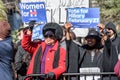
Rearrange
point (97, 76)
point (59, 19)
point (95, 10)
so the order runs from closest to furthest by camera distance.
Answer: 1. point (97, 76)
2. point (95, 10)
3. point (59, 19)

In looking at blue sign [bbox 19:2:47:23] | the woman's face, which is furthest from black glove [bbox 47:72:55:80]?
blue sign [bbox 19:2:47:23]

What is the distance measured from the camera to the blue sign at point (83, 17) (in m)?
9.95

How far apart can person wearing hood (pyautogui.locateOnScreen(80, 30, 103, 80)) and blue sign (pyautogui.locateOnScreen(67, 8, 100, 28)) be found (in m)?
1.56

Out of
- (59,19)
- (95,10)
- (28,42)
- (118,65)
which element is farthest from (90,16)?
(118,65)

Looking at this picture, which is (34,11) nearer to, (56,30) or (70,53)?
(56,30)

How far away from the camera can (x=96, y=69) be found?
8.12 m

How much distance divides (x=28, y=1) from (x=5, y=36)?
3637mm

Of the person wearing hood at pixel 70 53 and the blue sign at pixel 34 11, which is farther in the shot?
the blue sign at pixel 34 11

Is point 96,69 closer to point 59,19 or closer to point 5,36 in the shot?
point 5,36

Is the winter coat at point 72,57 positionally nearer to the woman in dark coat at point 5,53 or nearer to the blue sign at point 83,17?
the woman in dark coat at point 5,53

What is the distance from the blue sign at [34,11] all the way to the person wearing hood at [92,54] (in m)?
1.71

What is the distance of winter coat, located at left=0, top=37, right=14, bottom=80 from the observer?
7.32m

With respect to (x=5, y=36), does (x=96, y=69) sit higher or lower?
lower

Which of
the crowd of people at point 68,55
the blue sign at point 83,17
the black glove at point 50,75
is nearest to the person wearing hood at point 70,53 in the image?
the crowd of people at point 68,55
